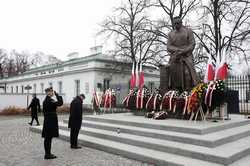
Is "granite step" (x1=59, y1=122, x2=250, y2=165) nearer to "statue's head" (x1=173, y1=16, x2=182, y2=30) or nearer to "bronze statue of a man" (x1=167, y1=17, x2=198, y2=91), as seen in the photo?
"bronze statue of a man" (x1=167, y1=17, x2=198, y2=91)

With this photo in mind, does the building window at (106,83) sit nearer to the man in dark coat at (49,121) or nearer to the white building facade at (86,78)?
the white building facade at (86,78)

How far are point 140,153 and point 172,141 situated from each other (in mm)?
1147

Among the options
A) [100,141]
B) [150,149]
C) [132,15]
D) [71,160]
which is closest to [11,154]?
[71,160]

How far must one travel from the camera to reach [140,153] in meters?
7.70

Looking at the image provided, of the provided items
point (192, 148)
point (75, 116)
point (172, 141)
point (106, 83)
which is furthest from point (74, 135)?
point (106, 83)

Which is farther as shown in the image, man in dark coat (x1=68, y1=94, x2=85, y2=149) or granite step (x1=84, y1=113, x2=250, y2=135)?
man in dark coat (x1=68, y1=94, x2=85, y2=149)

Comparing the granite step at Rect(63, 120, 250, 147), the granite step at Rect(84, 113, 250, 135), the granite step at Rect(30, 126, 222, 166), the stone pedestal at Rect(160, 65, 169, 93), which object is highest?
the stone pedestal at Rect(160, 65, 169, 93)

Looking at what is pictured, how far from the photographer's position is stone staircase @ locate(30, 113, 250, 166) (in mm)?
6890

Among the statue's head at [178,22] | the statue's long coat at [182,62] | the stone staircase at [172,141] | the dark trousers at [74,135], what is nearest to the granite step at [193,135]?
the stone staircase at [172,141]

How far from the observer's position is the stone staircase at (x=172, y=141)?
6890 millimetres

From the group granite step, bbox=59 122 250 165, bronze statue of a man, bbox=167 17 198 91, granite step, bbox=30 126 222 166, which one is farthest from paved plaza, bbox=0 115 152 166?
bronze statue of a man, bbox=167 17 198 91

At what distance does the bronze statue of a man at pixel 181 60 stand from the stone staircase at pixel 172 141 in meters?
2.79

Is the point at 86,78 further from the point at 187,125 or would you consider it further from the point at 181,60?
the point at 187,125

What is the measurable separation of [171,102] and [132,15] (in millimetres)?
22350
